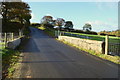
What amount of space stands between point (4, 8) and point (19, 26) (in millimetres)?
7736

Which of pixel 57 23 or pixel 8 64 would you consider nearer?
pixel 8 64

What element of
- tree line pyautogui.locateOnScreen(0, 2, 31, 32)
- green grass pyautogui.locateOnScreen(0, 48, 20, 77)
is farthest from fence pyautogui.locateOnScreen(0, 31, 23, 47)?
tree line pyautogui.locateOnScreen(0, 2, 31, 32)

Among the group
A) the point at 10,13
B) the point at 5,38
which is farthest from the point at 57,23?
the point at 5,38

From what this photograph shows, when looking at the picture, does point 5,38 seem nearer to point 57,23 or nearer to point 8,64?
point 8,64

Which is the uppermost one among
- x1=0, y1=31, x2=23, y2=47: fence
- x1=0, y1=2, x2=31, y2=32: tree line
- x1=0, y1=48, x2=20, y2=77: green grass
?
x1=0, y1=2, x2=31, y2=32: tree line

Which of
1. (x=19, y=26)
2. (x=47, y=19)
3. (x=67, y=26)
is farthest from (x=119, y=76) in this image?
(x=47, y=19)

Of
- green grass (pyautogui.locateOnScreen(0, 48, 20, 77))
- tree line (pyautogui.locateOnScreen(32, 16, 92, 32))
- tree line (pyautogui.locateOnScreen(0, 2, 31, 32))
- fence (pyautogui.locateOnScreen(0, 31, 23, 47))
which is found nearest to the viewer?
green grass (pyautogui.locateOnScreen(0, 48, 20, 77))

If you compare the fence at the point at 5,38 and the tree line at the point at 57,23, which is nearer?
the fence at the point at 5,38

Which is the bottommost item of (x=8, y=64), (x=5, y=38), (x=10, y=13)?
(x=8, y=64)

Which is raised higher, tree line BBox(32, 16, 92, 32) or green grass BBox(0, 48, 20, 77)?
tree line BBox(32, 16, 92, 32)

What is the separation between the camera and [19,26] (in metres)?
42.2

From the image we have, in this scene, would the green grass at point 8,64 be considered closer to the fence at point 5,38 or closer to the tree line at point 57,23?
the fence at point 5,38

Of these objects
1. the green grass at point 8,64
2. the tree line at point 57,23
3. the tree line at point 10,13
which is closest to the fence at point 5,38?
the green grass at point 8,64

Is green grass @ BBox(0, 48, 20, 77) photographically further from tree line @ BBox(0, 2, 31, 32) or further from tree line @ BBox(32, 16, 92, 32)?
tree line @ BBox(32, 16, 92, 32)
